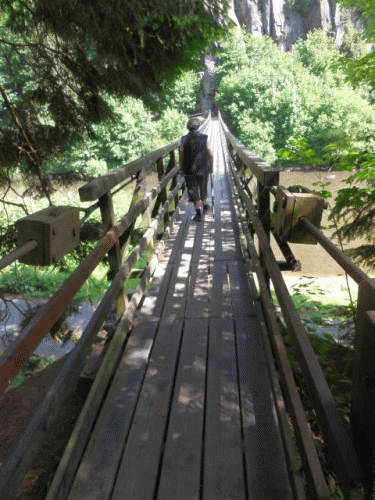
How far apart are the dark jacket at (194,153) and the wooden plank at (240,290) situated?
2043mm

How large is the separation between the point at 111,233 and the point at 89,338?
2.84 feet

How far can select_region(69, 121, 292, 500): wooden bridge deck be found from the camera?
1.79m

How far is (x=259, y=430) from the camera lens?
2.04m

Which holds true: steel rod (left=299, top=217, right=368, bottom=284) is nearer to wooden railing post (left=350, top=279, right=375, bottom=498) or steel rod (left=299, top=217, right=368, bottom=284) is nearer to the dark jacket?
wooden railing post (left=350, top=279, right=375, bottom=498)

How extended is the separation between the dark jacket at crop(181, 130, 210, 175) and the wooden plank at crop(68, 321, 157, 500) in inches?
140

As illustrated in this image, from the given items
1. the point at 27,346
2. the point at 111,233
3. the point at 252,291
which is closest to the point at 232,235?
the point at 252,291

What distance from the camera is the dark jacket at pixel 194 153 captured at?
580 centimetres

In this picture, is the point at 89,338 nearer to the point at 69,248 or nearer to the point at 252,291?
the point at 69,248

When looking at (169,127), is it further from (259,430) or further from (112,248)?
(259,430)

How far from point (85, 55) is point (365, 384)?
4293 millimetres

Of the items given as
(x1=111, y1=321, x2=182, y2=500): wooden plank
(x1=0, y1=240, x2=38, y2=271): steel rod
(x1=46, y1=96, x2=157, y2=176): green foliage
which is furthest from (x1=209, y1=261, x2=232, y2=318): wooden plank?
(x1=46, y1=96, x2=157, y2=176): green foliage

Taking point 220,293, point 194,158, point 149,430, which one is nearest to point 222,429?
point 149,430

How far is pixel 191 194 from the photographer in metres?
6.20

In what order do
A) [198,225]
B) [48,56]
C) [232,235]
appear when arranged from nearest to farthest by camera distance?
[48,56] < [232,235] < [198,225]
